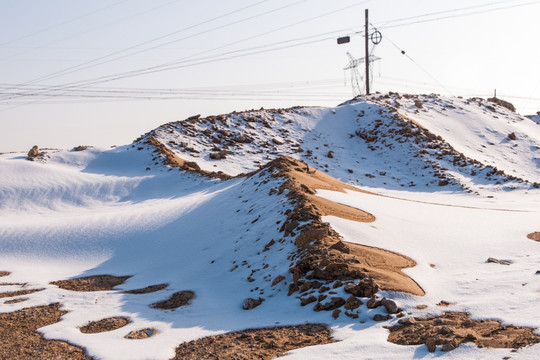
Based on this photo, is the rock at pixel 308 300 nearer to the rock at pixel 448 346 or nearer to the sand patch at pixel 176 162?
the rock at pixel 448 346

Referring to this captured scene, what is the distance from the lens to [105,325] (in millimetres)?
8805

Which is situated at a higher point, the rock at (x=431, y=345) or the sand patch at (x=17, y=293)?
the rock at (x=431, y=345)

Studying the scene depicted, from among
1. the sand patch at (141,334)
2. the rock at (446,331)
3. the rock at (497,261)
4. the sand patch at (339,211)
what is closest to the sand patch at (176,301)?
the sand patch at (141,334)

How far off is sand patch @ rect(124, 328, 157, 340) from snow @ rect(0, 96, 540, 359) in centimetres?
14

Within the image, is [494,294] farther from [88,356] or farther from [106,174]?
[106,174]

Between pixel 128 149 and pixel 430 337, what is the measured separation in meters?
25.5

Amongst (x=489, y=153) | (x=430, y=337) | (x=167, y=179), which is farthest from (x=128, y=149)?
(x=430, y=337)

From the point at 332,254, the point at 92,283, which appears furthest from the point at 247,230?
the point at 92,283

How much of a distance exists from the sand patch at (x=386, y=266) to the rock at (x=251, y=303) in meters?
2.00

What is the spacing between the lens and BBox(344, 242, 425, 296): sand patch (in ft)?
27.7

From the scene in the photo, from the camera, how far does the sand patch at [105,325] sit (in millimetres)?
8566

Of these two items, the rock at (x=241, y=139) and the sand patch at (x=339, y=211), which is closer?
the sand patch at (x=339, y=211)

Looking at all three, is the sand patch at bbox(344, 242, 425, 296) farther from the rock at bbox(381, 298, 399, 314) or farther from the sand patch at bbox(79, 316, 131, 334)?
the sand patch at bbox(79, 316, 131, 334)

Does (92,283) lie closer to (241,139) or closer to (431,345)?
(431,345)
